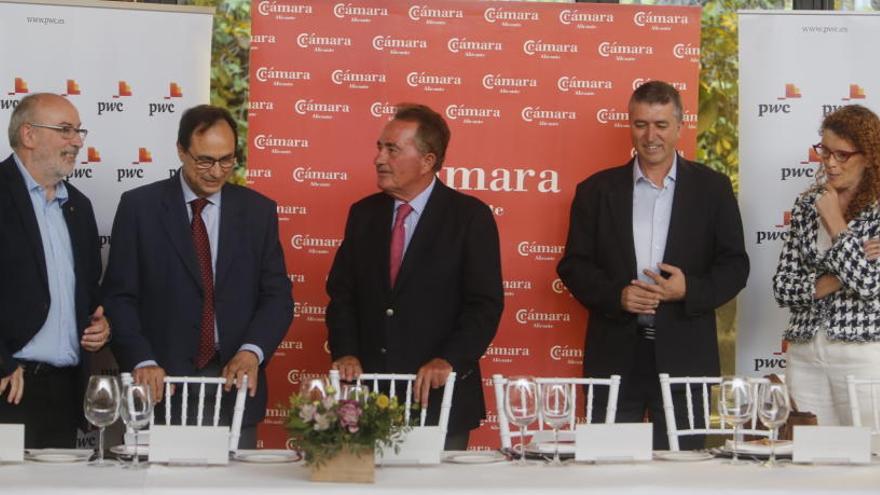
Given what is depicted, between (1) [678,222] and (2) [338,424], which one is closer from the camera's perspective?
(2) [338,424]

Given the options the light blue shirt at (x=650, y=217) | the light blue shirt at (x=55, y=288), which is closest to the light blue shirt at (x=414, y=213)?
the light blue shirt at (x=650, y=217)

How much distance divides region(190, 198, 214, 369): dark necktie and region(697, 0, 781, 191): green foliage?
236 centimetres

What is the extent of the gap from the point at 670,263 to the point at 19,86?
9.22ft

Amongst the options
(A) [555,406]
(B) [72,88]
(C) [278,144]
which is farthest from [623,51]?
(A) [555,406]

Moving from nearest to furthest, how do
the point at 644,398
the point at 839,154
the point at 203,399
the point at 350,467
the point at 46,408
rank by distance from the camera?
1. the point at 350,467
2. the point at 203,399
3. the point at 46,408
4. the point at 839,154
5. the point at 644,398

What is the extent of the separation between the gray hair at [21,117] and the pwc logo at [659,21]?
252cm

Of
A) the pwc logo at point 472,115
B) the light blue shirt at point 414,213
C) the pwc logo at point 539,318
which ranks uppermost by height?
the pwc logo at point 472,115

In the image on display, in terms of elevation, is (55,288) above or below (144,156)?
below

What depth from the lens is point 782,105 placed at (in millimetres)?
5785

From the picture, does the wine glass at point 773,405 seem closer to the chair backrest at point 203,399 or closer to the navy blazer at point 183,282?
the chair backrest at point 203,399

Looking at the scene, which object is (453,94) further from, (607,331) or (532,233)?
(607,331)

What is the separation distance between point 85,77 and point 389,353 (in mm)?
1916

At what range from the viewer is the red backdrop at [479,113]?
18.8 ft

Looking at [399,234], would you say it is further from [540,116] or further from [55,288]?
[55,288]
